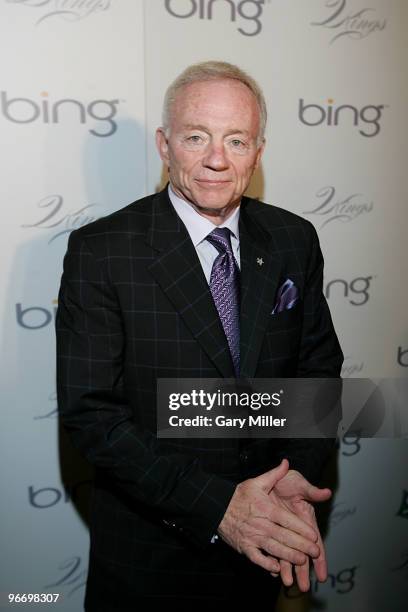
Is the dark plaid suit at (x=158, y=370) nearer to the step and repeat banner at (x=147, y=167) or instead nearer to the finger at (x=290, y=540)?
the finger at (x=290, y=540)

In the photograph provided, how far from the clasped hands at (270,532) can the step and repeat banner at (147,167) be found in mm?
904

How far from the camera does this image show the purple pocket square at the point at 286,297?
1.41 meters

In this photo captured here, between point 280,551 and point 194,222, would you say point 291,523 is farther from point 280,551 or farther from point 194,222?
point 194,222

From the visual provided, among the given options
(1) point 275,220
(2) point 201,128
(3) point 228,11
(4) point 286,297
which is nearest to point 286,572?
(4) point 286,297

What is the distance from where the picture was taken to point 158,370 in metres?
1.30

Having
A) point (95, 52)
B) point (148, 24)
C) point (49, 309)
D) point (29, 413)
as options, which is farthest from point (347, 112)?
point (29, 413)

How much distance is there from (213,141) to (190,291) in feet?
1.13

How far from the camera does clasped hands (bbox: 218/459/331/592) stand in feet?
3.87

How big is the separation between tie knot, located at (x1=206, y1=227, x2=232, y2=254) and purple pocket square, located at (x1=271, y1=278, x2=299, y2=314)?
0.18m

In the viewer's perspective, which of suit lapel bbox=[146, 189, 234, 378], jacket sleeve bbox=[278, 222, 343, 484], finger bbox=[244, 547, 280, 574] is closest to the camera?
finger bbox=[244, 547, 280, 574]

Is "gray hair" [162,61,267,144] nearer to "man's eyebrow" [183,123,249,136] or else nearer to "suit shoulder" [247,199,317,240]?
"man's eyebrow" [183,123,249,136]

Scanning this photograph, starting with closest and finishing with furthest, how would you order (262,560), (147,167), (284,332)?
1. (262,560)
2. (284,332)
3. (147,167)

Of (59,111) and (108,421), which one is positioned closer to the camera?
(108,421)

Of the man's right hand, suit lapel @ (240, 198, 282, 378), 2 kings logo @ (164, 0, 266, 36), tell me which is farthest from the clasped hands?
2 kings logo @ (164, 0, 266, 36)
